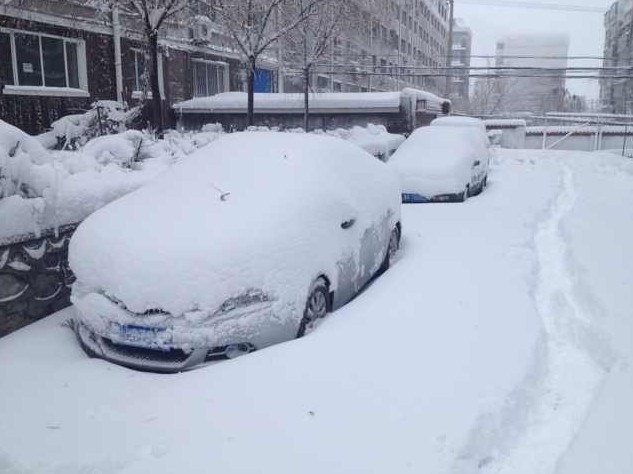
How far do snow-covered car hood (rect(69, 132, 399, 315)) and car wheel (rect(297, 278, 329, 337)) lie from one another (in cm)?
13

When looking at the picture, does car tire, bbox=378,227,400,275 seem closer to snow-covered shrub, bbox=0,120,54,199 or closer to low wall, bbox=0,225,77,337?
low wall, bbox=0,225,77,337

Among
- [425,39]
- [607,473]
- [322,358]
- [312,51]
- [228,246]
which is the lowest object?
[607,473]

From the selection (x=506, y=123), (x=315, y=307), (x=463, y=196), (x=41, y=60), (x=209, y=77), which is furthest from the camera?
(x=506, y=123)

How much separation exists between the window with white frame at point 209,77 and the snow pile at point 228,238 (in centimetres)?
1616

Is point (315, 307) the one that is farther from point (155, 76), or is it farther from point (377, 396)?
point (155, 76)

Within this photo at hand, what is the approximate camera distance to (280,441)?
2842 mm

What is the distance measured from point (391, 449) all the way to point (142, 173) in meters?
4.32

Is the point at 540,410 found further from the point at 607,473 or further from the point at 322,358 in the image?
the point at 322,358

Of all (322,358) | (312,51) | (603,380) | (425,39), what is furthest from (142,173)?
(425,39)

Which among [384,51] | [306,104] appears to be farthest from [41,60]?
[384,51]

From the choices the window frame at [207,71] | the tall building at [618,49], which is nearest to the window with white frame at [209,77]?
the window frame at [207,71]

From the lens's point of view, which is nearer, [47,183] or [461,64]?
[47,183]

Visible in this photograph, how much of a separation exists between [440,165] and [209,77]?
1354cm

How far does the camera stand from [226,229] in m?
3.81
